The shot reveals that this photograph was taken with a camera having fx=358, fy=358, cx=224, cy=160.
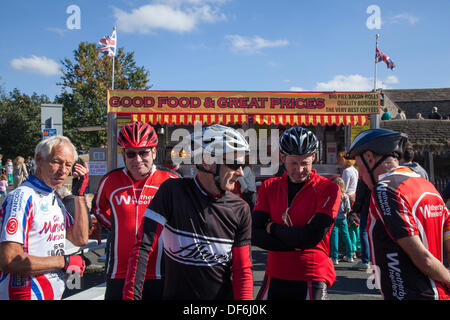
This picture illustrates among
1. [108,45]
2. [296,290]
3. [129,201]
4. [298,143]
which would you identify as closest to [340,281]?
[296,290]

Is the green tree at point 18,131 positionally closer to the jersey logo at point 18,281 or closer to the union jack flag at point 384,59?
the union jack flag at point 384,59

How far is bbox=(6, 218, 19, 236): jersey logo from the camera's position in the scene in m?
2.27

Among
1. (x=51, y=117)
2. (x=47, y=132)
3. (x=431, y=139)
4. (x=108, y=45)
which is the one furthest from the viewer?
(x=108, y=45)

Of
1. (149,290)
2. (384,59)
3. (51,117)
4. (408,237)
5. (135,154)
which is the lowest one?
(149,290)

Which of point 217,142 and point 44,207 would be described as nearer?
point 217,142

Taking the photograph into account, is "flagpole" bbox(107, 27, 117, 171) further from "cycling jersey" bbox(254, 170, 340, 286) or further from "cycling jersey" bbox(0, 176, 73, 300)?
"cycling jersey" bbox(254, 170, 340, 286)

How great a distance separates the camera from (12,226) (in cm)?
229

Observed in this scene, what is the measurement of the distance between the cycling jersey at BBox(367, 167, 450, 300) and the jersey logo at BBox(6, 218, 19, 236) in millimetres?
2285

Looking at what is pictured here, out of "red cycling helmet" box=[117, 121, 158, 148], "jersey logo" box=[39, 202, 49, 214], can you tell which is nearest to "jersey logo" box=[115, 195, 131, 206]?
"red cycling helmet" box=[117, 121, 158, 148]

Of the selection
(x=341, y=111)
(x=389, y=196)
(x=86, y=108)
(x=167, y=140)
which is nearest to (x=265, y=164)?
(x=341, y=111)

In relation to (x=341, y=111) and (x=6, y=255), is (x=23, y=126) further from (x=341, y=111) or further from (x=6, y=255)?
(x=6, y=255)

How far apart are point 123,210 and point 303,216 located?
1577 millimetres

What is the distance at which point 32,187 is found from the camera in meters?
2.50

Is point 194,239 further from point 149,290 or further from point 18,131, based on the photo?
point 18,131
